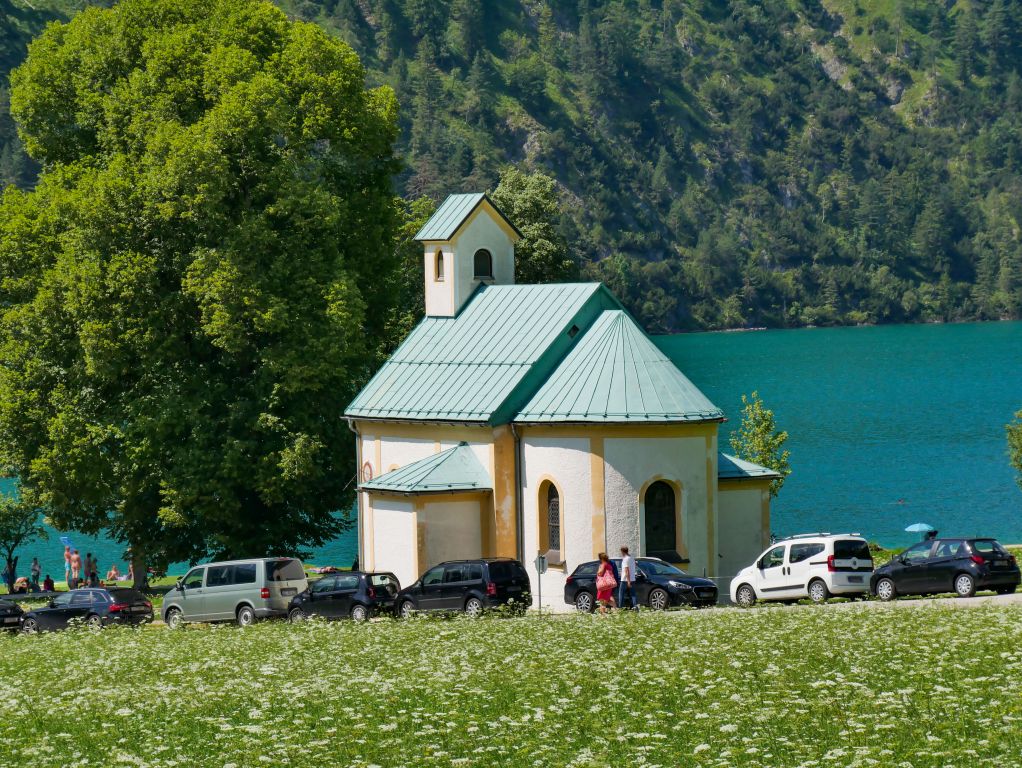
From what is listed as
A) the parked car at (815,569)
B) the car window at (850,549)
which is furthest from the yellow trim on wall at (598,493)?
the car window at (850,549)

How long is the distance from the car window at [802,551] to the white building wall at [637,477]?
4367 millimetres

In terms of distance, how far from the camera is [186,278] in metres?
46.8

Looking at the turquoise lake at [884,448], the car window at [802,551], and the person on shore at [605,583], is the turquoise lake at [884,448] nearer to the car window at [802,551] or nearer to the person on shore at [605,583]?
the car window at [802,551]

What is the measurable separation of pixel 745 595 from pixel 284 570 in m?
11.9

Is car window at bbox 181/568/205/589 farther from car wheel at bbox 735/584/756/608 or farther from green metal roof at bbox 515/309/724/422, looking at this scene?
car wheel at bbox 735/584/756/608

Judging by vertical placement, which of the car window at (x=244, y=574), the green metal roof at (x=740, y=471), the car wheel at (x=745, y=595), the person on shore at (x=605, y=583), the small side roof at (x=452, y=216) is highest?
the small side roof at (x=452, y=216)

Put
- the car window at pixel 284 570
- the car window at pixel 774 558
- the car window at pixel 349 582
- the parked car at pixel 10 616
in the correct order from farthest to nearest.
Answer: the parked car at pixel 10 616, the car window at pixel 284 570, the car window at pixel 349 582, the car window at pixel 774 558

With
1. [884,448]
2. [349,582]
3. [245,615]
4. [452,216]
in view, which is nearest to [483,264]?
[452,216]

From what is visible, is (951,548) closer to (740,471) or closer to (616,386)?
(740,471)

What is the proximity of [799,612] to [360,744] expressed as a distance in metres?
14.7

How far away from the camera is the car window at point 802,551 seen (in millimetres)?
37406

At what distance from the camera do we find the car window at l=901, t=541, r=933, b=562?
36.3 meters

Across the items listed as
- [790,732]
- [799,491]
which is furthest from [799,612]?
[799,491]

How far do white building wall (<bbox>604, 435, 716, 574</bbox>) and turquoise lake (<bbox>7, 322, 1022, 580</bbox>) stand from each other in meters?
36.5
